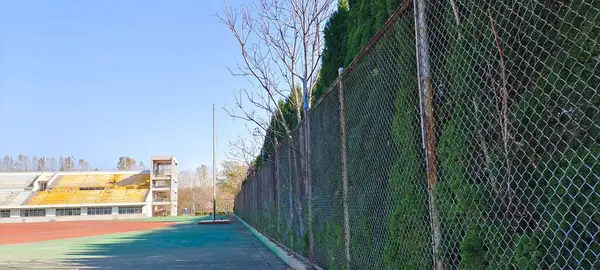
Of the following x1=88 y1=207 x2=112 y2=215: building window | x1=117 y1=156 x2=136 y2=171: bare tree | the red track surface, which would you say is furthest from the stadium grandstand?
x1=117 y1=156 x2=136 y2=171: bare tree

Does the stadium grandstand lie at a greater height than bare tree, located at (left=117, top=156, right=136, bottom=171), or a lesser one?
lesser

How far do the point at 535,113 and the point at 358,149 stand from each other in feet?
8.27

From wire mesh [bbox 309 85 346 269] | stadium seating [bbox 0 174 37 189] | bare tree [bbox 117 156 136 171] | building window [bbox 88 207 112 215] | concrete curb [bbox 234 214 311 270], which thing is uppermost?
bare tree [bbox 117 156 136 171]

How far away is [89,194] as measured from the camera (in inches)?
2847

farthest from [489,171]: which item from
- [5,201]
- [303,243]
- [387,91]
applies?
[5,201]

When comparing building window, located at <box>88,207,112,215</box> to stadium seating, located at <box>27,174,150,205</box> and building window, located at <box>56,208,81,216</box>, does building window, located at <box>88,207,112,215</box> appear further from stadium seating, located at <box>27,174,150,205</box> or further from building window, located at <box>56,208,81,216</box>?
building window, located at <box>56,208,81,216</box>

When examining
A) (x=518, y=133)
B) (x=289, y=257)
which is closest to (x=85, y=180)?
(x=289, y=257)

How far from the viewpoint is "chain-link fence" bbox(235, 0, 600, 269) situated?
6.14 ft

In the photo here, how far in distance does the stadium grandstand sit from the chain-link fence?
69.8 meters

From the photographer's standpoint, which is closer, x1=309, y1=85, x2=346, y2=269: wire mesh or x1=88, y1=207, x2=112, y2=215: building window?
x1=309, y1=85, x2=346, y2=269: wire mesh

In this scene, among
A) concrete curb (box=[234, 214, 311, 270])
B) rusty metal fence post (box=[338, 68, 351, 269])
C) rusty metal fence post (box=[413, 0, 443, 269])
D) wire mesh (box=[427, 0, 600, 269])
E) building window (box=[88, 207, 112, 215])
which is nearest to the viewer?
wire mesh (box=[427, 0, 600, 269])

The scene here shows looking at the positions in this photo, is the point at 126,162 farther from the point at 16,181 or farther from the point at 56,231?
the point at 56,231

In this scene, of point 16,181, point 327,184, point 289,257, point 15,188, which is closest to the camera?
point 327,184

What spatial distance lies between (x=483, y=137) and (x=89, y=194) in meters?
78.9
